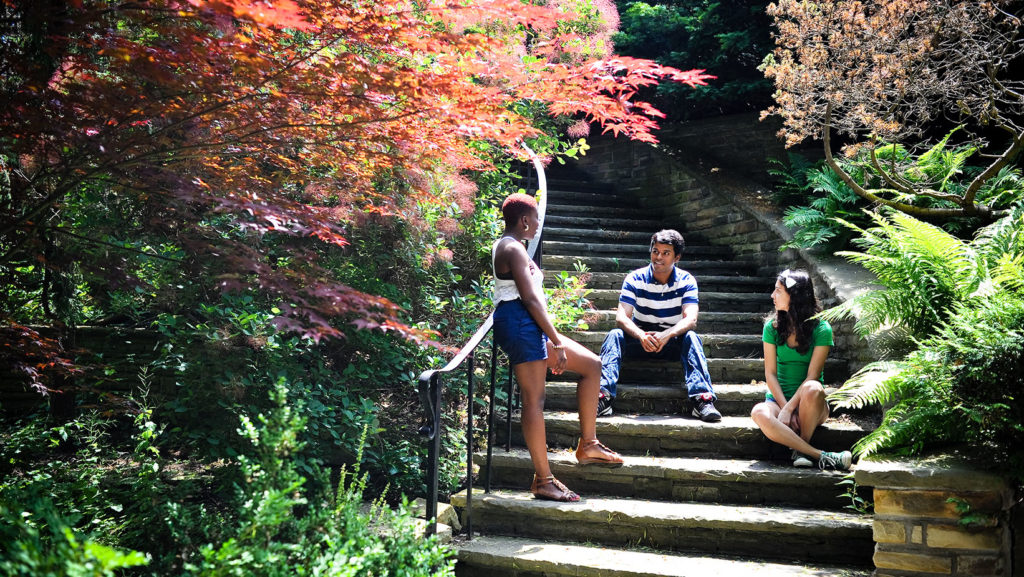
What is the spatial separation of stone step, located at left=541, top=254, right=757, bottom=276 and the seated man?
4.61 ft

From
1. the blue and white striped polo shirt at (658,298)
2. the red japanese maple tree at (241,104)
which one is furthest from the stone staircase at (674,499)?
the red japanese maple tree at (241,104)

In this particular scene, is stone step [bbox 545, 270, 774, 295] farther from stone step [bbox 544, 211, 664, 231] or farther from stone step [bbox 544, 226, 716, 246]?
stone step [bbox 544, 211, 664, 231]

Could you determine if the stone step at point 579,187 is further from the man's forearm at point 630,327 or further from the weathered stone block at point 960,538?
the weathered stone block at point 960,538

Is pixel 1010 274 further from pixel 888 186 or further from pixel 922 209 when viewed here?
pixel 888 186

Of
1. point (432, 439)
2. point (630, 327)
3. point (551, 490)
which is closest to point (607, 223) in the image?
point (630, 327)

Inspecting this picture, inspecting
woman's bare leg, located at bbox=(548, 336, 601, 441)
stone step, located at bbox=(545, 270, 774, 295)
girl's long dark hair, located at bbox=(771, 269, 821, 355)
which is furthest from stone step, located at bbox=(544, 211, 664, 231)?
woman's bare leg, located at bbox=(548, 336, 601, 441)

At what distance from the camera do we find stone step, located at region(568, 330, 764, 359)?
4516 mm

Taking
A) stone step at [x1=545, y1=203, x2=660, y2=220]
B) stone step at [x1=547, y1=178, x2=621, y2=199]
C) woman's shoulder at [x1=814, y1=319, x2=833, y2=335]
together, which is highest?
→ stone step at [x1=547, y1=178, x2=621, y2=199]

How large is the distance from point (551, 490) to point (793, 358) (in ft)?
4.85

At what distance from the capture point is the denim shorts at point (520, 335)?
3.22m

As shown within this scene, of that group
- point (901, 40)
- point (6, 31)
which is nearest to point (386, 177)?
point (6, 31)

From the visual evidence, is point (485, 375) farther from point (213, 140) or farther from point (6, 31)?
point (6, 31)

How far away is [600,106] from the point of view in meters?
3.15

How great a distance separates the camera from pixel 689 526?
3.06 metres
